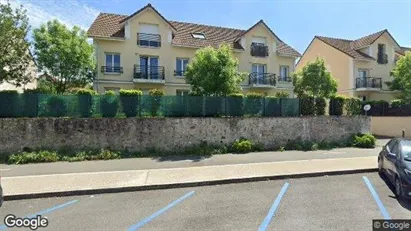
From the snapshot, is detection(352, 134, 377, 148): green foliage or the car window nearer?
the car window

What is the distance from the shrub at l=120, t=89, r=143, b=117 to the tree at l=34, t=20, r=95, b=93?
18.4ft

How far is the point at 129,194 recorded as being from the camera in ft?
24.2

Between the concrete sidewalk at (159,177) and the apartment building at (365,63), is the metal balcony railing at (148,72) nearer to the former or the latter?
the concrete sidewalk at (159,177)

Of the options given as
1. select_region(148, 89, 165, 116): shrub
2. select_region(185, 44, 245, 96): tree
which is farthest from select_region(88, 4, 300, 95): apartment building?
select_region(148, 89, 165, 116): shrub

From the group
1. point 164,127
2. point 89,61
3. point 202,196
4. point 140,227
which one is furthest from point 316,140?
point 89,61

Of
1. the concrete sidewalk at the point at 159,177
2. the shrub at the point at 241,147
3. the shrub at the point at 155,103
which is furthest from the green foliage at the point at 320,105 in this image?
the shrub at the point at 155,103

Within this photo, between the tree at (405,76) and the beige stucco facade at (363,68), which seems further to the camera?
the beige stucco facade at (363,68)

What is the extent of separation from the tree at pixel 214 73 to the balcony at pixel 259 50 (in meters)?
11.3

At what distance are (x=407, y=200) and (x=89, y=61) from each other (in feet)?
56.7

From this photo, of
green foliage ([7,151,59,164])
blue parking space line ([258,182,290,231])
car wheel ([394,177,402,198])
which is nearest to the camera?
blue parking space line ([258,182,290,231])

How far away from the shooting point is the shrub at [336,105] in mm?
17500

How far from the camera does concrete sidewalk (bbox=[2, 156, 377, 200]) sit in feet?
24.6

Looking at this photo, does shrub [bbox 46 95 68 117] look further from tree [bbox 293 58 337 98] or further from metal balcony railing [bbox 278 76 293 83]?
metal balcony railing [bbox 278 76 293 83]

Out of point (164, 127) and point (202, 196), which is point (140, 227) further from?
point (164, 127)
